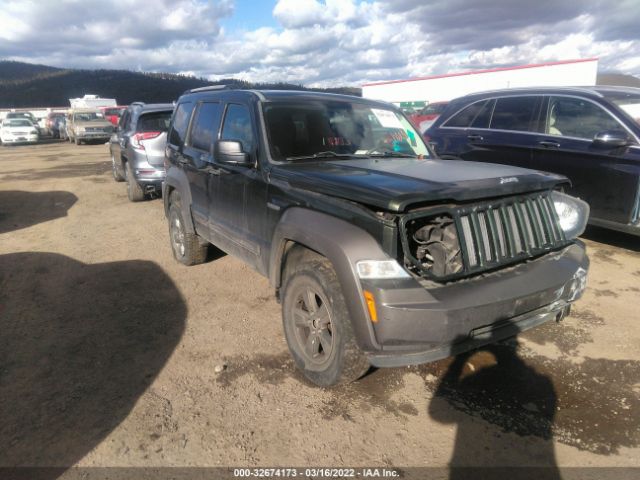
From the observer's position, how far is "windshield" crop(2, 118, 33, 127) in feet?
88.9

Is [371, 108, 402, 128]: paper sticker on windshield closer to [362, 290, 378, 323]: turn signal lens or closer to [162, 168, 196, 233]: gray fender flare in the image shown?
[162, 168, 196, 233]: gray fender flare

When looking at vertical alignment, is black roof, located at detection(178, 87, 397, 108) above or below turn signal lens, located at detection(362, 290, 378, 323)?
above

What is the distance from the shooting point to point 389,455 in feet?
7.95

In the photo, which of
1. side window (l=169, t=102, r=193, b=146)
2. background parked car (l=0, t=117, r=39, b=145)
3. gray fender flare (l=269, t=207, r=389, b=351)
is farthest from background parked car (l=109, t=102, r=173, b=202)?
background parked car (l=0, t=117, r=39, b=145)

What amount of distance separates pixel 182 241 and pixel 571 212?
3968mm

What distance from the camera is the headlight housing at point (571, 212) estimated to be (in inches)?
128

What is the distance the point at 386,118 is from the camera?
426 centimetres

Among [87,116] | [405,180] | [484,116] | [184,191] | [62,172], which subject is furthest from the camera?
[87,116]

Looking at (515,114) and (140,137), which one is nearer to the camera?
(515,114)

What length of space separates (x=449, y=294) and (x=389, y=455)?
92cm

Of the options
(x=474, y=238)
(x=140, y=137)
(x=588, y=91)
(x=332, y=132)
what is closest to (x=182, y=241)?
(x=332, y=132)

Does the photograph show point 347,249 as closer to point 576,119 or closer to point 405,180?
point 405,180

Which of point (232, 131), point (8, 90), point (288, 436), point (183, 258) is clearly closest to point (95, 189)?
point (183, 258)

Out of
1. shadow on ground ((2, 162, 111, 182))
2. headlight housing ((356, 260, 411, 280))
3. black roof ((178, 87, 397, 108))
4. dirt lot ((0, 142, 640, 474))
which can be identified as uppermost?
black roof ((178, 87, 397, 108))
